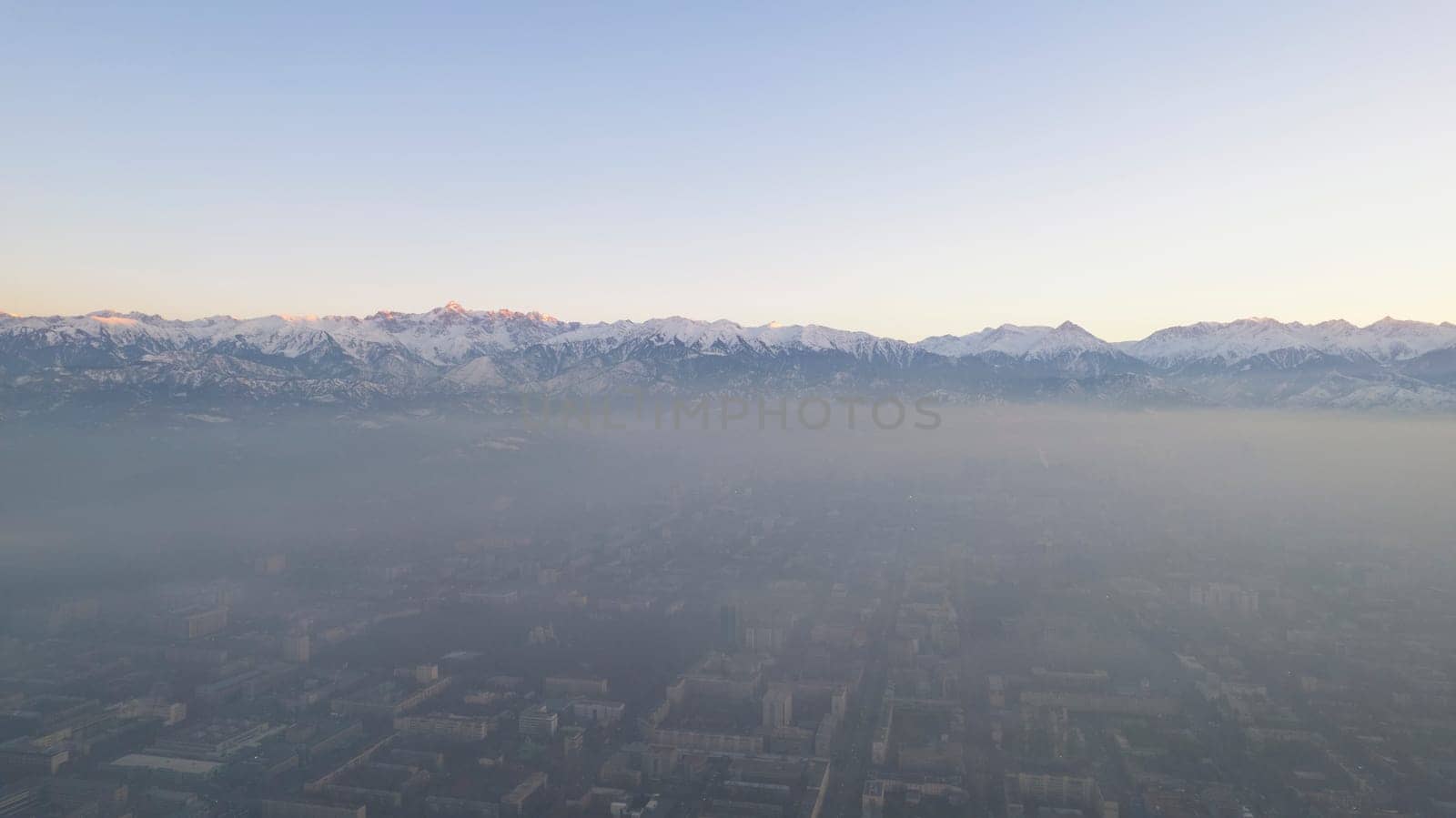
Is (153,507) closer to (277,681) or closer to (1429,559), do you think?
(277,681)

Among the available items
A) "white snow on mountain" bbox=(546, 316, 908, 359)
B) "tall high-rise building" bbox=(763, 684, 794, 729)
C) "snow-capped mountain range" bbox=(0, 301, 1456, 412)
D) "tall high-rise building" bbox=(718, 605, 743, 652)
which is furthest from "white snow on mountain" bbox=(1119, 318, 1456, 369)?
"tall high-rise building" bbox=(763, 684, 794, 729)

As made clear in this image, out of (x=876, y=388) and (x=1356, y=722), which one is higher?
(x=876, y=388)

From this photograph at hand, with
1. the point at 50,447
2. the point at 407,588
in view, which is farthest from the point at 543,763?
the point at 50,447

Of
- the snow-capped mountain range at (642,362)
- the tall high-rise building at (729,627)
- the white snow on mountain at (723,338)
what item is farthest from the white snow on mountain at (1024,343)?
the tall high-rise building at (729,627)

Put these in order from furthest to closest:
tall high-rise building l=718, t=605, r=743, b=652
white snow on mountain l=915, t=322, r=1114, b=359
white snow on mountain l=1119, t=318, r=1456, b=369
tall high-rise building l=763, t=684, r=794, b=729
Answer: white snow on mountain l=915, t=322, r=1114, b=359 < white snow on mountain l=1119, t=318, r=1456, b=369 < tall high-rise building l=718, t=605, r=743, b=652 < tall high-rise building l=763, t=684, r=794, b=729

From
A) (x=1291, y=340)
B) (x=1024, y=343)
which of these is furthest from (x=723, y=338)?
(x=1291, y=340)

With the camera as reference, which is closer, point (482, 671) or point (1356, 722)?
point (1356, 722)

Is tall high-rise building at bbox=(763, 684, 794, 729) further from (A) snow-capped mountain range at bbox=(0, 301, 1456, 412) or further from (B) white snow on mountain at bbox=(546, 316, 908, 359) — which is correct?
(B) white snow on mountain at bbox=(546, 316, 908, 359)

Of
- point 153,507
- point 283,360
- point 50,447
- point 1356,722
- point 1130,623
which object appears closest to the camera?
point 1356,722

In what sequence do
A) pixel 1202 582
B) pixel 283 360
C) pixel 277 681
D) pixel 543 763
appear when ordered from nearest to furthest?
pixel 543 763 → pixel 277 681 → pixel 1202 582 → pixel 283 360
